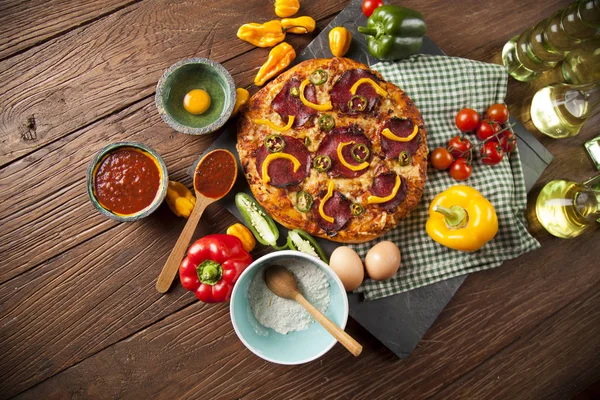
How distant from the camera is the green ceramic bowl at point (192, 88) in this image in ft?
10.7

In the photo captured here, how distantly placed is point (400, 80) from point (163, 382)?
10.0ft

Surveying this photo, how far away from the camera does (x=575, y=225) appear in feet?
11.4

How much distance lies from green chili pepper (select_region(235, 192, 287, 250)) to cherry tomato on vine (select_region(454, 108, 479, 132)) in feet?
5.55

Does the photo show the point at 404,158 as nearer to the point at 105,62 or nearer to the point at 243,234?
the point at 243,234

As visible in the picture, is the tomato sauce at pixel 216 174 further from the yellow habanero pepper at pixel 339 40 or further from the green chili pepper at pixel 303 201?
the yellow habanero pepper at pixel 339 40

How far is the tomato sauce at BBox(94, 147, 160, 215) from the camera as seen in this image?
3166 millimetres

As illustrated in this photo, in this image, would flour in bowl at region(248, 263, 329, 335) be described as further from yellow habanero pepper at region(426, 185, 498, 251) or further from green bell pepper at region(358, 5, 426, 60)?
green bell pepper at region(358, 5, 426, 60)

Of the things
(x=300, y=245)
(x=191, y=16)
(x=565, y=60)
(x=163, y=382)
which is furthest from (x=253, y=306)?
(x=565, y=60)

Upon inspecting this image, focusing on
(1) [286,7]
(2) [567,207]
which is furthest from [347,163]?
(2) [567,207]

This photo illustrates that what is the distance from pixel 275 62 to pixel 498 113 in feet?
5.99

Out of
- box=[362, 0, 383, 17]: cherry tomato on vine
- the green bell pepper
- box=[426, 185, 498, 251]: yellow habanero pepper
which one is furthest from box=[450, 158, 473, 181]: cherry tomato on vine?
box=[362, 0, 383, 17]: cherry tomato on vine

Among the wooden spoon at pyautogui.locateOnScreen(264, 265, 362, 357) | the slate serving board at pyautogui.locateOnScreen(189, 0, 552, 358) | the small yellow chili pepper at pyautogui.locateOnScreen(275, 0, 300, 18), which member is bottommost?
the slate serving board at pyautogui.locateOnScreen(189, 0, 552, 358)

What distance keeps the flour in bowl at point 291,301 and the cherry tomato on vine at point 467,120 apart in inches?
64.7

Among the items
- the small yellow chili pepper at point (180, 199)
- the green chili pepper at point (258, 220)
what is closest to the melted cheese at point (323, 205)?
the green chili pepper at point (258, 220)
